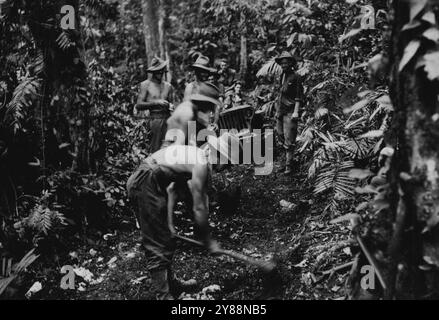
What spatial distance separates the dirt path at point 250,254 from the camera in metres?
4.56

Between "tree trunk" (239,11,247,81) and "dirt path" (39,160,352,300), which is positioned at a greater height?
"tree trunk" (239,11,247,81)

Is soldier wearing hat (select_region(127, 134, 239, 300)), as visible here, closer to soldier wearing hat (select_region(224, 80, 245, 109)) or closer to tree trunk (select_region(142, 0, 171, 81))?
soldier wearing hat (select_region(224, 80, 245, 109))

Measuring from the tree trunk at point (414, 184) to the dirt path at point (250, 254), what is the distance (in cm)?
92

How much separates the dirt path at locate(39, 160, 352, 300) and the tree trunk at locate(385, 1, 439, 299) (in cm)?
92

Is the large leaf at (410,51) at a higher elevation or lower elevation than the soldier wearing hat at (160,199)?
higher

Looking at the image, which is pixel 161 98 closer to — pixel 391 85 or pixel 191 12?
pixel 391 85

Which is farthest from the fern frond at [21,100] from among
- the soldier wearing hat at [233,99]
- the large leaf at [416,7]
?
the soldier wearing hat at [233,99]

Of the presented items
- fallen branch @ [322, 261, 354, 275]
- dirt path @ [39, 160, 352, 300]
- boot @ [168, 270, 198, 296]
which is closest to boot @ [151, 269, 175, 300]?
boot @ [168, 270, 198, 296]

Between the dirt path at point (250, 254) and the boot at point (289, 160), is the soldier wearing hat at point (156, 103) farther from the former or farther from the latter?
the boot at point (289, 160)

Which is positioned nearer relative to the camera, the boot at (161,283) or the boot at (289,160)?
the boot at (161,283)

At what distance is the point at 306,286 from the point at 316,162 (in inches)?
95.6

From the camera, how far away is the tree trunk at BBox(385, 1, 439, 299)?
3.32 meters

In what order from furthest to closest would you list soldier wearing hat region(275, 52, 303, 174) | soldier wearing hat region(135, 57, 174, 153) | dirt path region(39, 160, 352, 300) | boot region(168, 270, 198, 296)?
soldier wearing hat region(275, 52, 303, 174) < soldier wearing hat region(135, 57, 174, 153) < boot region(168, 270, 198, 296) < dirt path region(39, 160, 352, 300)

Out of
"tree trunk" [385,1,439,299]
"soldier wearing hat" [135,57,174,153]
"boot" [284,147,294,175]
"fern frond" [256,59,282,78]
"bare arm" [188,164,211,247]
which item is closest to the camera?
"tree trunk" [385,1,439,299]
